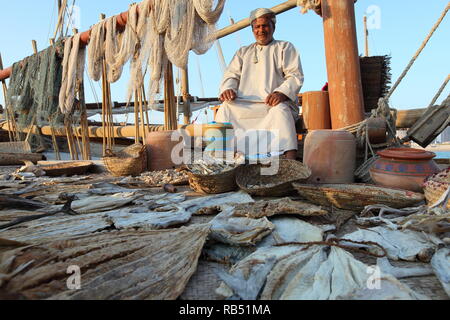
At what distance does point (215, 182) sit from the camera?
91.1 inches

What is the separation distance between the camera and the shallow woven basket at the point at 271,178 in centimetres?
212

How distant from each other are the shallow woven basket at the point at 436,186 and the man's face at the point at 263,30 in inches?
94.8

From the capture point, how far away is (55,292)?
30.9 inches

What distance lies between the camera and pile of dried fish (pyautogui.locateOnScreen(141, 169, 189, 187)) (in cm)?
290

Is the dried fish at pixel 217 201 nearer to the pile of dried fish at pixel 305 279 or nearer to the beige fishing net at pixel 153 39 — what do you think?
the pile of dried fish at pixel 305 279

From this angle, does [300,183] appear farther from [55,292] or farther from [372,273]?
[55,292]

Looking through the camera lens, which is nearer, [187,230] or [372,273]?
[372,273]

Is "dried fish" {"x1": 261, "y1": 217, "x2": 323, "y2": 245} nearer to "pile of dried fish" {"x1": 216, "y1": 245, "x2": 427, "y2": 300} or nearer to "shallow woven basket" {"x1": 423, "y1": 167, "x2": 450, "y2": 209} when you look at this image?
"pile of dried fish" {"x1": 216, "y1": 245, "x2": 427, "y2": 300}

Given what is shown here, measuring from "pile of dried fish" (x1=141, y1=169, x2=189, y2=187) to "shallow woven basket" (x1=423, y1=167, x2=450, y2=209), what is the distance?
6.67 ft

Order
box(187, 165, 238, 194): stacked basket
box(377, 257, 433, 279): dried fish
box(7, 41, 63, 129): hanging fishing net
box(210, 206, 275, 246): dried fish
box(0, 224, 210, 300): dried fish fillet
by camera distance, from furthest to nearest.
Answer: box(7, 41, 63, 129): hanging fishing net
box(187, 165, 238, 194): stacked basket
box(210, 206, 275, 246): dried fish
box(377, 257, 433, 279): dried fish
box(0, 224, 210, 300): dried fish fillet

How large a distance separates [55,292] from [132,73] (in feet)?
14.0

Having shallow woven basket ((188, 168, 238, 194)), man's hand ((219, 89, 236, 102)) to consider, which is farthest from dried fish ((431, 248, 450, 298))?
man's hand ((219, 89, 236, 102))
